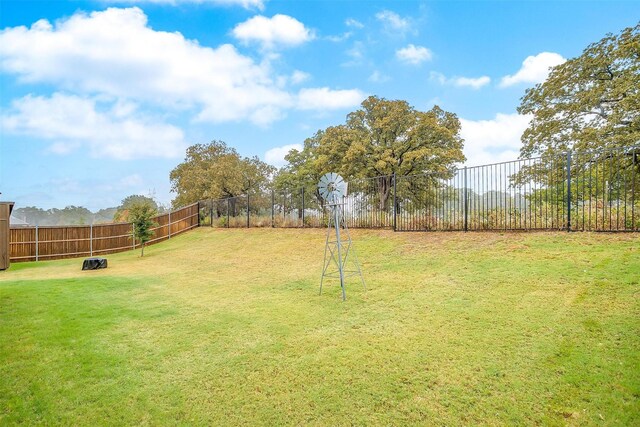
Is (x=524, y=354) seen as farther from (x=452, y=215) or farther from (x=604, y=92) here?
(x=604, y=92)

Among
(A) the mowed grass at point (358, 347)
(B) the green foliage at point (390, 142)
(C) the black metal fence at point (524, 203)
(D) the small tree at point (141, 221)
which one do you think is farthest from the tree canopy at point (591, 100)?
(D) the small tree at point (141, 221)

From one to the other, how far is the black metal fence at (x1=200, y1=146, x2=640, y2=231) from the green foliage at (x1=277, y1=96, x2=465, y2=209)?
2645 mm

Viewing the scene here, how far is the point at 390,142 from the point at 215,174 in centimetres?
1255

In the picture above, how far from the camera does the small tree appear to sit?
14.5m

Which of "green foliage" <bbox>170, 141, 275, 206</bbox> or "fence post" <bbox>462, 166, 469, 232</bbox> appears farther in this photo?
"green foliage" <bbox>170, 141, 275, 206</bbox>

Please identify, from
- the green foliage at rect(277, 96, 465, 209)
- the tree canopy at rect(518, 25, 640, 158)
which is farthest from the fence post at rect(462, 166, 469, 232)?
the green foliage at rect(277, 96, 465, 209)

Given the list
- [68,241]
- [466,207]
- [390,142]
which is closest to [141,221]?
[68,241]

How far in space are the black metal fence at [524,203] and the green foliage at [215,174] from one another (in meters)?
7.26

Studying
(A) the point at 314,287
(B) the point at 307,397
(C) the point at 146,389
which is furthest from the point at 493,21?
(C) the point at 146,389

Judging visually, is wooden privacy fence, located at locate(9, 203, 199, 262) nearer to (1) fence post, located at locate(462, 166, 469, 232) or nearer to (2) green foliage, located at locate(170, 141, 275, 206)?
(2) green foliage, located at locate(170, 141, 275, 206)

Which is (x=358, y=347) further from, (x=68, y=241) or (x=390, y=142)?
(x=390, y=142)

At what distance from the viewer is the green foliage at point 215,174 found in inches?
917

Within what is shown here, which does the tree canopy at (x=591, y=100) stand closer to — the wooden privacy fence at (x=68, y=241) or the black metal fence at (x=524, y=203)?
the black metal fence at (x=524, y=203)

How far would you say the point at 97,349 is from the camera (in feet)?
13.2
